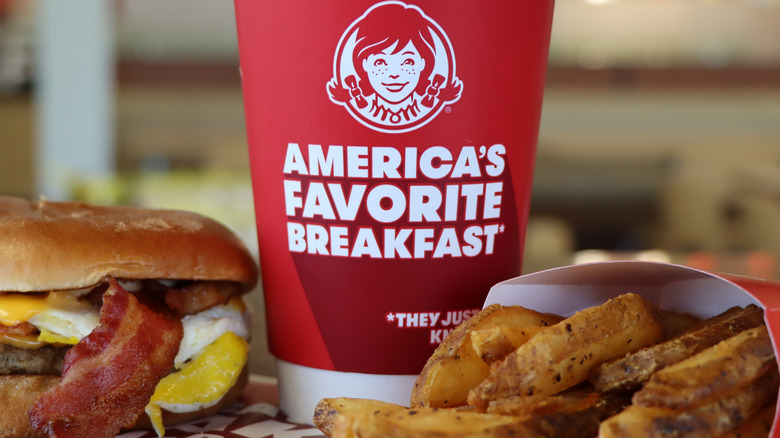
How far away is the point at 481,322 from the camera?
1.04m

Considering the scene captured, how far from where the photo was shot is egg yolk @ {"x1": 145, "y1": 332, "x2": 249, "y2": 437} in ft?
4.25

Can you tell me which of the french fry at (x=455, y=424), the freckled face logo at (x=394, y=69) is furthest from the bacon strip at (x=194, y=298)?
the french fry at (x=455, y=424)

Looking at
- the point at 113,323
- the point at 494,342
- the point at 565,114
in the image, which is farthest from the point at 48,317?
the point at 565,114

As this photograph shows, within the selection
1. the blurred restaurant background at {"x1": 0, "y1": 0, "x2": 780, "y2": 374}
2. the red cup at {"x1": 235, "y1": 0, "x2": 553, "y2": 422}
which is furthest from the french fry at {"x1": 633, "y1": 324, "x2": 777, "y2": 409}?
the blurred restaurant background at {"x1": 0, "y1": 0, "x2": 780, "y2": 374}

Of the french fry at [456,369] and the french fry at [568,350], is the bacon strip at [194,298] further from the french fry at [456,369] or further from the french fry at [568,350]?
the french fry at [568,350]

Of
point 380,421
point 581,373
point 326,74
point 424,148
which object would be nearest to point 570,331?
point 581,373

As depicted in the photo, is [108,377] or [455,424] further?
[108,377]

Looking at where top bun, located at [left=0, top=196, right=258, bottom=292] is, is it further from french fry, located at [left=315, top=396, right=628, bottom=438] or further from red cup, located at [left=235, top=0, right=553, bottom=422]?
french fry, located at [left=315, top=396, right=628, bottom=438]

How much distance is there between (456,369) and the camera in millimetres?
1001

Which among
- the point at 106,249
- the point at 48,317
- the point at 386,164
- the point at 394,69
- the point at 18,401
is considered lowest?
the point at 18,401

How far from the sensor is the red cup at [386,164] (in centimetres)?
117

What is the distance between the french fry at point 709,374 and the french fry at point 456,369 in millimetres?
222

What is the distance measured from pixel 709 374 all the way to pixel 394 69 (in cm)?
57

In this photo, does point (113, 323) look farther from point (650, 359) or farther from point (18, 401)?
point (650, 359)
